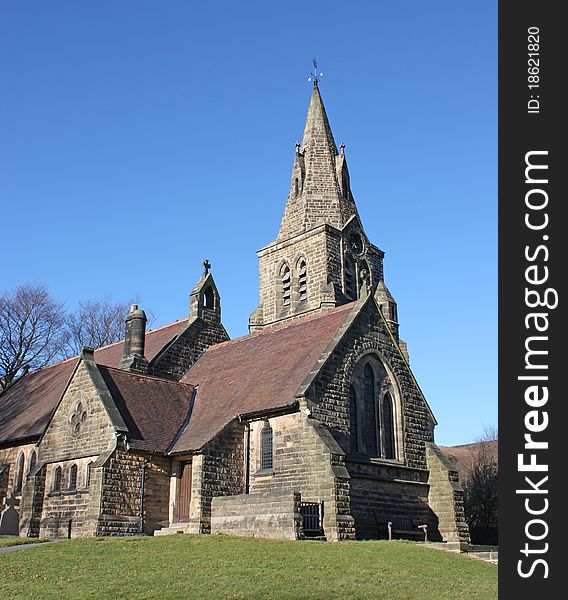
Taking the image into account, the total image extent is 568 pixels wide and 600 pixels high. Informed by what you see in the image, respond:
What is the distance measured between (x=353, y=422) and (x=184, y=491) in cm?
671

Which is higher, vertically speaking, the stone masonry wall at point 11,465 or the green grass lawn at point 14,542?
the stone masonry wall at point 11,465

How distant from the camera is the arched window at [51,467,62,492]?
2878 centimetres

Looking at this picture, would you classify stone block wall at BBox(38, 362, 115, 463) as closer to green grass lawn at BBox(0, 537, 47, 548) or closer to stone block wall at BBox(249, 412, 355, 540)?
green grass lawn at BBox(0, 537, 47, 548)

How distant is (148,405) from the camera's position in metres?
29.8

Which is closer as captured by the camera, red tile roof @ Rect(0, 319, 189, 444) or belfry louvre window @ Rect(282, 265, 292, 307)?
red tile roof @ Rect(0, 319, 189, 444)

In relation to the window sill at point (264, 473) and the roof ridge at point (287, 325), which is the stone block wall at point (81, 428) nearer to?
the window sill at point (264, 473)

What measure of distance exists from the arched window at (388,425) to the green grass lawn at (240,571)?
6846mm

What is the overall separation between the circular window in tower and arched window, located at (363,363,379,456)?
15677 millimetres

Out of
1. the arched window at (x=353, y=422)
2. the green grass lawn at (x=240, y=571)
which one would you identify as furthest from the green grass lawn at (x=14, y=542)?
the arched window at (x=353, y=422)

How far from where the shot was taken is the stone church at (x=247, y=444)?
2497 cm

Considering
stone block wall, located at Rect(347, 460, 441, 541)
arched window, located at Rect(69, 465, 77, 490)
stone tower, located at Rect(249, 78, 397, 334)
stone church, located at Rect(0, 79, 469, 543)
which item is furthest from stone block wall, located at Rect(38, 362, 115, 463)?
stone tower, located at Rect(249, 78, 397, 334)

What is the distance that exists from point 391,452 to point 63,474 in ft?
Answer: 41.5

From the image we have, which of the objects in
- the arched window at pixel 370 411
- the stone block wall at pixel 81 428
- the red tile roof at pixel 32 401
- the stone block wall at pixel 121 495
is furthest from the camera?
the red tile roof at pixel 32 401

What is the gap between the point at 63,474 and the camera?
1132 inches
